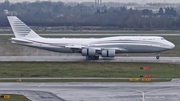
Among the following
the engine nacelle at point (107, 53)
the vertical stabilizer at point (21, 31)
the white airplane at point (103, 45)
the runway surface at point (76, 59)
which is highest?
the vertical stabilizer at point (21, 31)

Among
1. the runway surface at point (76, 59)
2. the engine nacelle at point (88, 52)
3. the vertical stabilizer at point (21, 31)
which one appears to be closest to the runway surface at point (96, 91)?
the runway surface at point (76, 59)

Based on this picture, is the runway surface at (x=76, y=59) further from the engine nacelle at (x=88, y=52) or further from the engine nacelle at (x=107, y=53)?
the engine nacelle at (x=88, y=52)

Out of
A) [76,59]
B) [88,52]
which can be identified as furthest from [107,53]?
[76,59]

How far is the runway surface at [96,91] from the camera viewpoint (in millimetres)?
47375

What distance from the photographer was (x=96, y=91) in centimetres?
5072

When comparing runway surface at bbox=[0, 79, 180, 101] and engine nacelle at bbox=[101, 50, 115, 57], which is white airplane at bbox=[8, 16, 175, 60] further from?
runway surface at bbox=[0, 79, 180, 101]

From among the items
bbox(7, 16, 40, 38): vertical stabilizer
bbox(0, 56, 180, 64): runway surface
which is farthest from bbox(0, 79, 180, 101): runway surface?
bbox(7, 16, 40, 38): vertical stabilizer

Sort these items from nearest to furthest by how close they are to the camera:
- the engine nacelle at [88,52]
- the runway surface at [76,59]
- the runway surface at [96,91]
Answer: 1. the runway surface at [96,91]
2. the engine nacelle at [88,52]
3. the runway surface at [76,59]

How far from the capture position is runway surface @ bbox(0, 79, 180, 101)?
47375 mm

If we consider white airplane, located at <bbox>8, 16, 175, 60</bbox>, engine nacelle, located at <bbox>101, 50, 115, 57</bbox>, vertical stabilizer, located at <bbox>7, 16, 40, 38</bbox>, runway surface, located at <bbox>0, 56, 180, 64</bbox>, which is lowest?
runway surface, located at <bbox>0, 56, 180, 64</bbox>

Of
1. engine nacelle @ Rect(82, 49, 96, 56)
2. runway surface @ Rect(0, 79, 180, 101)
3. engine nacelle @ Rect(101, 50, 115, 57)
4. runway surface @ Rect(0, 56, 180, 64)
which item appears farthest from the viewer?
runway surface @ Rect(0, 56, 180, 64)

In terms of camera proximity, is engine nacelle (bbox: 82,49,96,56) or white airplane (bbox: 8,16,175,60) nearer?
engine nacelle (bbox: 82,49,96,56)

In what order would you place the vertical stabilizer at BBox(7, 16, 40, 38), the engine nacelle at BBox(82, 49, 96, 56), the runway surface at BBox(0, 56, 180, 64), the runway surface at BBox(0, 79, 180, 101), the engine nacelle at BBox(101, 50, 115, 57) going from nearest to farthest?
the runway surface at BBox(0, 79, 180, 101), the engine nacelle at BBox(101, 50, 115, 57), the engine nacelle at BBox(82, 49, 96, 56), the runway surface at BBox(0, 56, 180, 64), the vertical stabilizer at BBox(7, 16, 40, 38)

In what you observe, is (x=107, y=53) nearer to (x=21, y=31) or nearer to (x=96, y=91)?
(x=21, y=31)
